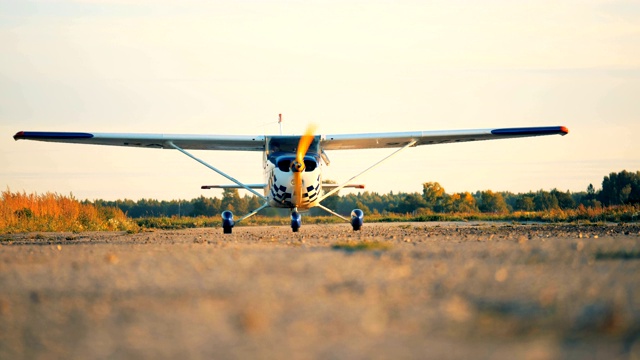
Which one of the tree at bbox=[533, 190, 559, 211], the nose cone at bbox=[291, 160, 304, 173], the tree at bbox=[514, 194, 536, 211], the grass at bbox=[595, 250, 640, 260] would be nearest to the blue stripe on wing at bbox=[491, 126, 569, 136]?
the nose cone at bbox=[291, 160, 304, 173]

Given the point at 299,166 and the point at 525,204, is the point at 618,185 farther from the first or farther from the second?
the point at 299,166

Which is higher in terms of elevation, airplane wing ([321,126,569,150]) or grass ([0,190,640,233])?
airplane wing ([321,126,569,150])

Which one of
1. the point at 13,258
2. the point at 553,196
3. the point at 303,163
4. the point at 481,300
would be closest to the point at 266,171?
the point at 303,163

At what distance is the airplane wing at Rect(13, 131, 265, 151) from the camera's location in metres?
22.7

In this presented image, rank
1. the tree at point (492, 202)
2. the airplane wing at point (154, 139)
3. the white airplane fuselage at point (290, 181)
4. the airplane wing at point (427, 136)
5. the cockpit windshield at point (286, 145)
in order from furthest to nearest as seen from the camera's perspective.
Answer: the tree at point (492, 202)
the airplane wing at point (427, 136)
the airplane wing at point (154, 139)
the cockpit windshield at point (286, 145)
the white airplane fuselage at point (290, 181)

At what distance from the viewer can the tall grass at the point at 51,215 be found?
79.3 feet

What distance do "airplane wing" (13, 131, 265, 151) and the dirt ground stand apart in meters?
16.2

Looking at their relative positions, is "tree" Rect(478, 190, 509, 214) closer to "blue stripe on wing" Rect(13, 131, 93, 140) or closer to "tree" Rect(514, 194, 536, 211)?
"tree" Rect(514, 194, 536, 211)

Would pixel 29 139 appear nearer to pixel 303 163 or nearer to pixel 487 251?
pixel 303 163

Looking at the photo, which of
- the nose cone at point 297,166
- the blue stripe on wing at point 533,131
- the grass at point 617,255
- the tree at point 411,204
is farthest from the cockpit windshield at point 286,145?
the tree at point 411,204

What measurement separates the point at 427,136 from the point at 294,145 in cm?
414

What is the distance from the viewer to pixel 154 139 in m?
23.0

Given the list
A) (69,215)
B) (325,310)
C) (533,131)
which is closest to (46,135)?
(69,215)

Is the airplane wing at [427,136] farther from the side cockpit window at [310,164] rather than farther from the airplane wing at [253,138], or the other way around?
the side cockpit window at [310,164]
